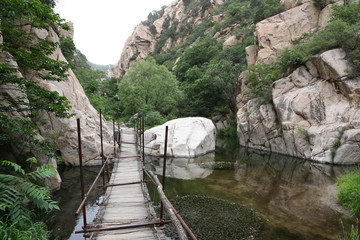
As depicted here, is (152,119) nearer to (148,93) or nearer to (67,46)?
(148,93)

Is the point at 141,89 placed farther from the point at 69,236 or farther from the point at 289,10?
the point at 69,236

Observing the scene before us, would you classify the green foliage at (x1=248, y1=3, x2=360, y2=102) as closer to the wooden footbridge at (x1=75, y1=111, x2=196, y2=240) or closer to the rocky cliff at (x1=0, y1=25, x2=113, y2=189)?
the rocky cliff at (x1=0, y1=25, x2=113, y2=189)

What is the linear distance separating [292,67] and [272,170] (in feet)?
35.1

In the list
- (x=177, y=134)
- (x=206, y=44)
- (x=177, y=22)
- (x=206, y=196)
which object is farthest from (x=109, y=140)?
(x=177, y=22)

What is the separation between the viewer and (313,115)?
637 inches

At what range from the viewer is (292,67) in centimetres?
1939

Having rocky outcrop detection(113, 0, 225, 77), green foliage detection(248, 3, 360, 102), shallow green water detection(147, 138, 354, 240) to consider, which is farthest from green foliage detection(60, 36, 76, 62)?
rocky outcrop detection(113, 0, 225, 77)

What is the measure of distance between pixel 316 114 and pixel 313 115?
0.66 ft

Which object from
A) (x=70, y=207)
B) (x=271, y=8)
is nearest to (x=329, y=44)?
(x=271, y=8)

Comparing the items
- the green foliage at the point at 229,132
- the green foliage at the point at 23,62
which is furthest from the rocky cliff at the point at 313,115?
the green foliage at the point at 23,62

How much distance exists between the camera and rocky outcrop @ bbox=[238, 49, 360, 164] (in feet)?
45.7

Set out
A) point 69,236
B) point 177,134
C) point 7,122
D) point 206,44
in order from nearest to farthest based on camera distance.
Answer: point 7,122 < point 69,236 < point 177,134 < point 206,44

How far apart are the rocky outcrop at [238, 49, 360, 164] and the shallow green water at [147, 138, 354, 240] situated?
112 centimetres

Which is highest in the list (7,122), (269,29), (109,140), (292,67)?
(269,29)
